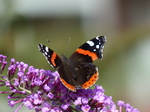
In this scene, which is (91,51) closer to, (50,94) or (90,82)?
(90,82)

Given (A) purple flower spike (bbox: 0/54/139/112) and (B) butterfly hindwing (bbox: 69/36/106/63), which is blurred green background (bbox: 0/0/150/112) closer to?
(B) butterfly hindwing (bbox: 69/36/106/63)

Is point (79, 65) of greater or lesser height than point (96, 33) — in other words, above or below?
above

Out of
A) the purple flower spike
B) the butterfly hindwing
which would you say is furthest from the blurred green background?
the purple flower spike

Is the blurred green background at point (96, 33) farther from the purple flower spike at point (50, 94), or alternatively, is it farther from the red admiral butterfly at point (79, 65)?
the purple flower spike at point (50, 94)

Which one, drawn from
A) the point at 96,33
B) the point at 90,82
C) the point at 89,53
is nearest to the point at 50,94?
the point at 90,82

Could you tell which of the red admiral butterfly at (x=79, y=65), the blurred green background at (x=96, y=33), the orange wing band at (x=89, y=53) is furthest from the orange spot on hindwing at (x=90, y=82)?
the blurred green background at (x=96, y=33)
